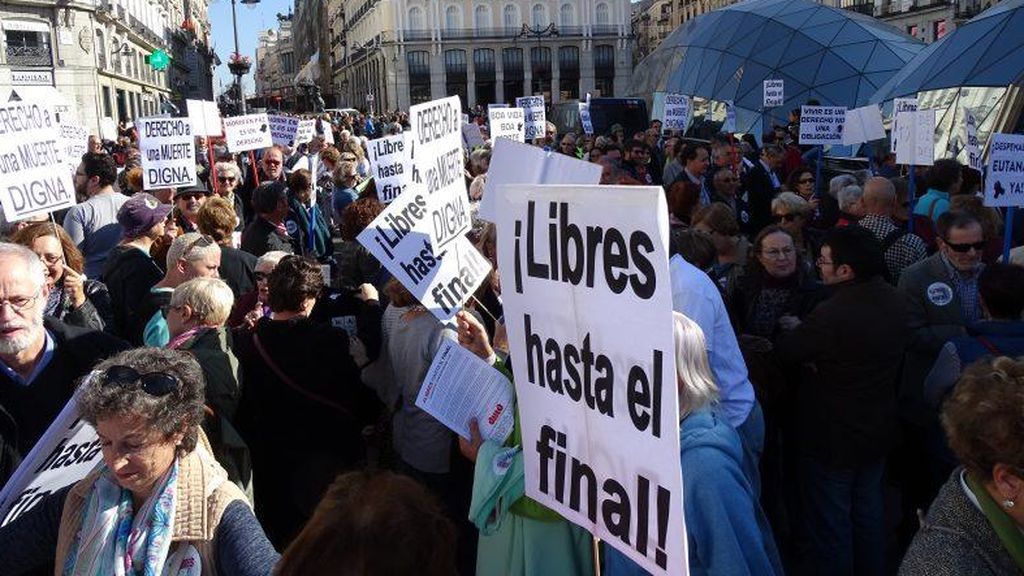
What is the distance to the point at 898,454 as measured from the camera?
Answer: 483 cm

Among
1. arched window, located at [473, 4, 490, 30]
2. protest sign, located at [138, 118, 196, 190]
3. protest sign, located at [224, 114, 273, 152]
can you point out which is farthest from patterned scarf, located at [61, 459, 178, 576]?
arched window, located at [473, 4, 490, 30]

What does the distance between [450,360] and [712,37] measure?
29.0m

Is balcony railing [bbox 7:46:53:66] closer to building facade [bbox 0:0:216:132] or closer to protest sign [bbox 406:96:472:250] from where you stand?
building facade [bbox 0:0:216:132]

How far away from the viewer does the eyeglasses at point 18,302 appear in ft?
10.2

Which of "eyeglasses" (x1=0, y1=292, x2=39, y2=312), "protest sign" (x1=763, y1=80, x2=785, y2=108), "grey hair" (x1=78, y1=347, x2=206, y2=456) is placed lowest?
"grey hair" (x1=78, y1=347, x2=206, y2=456)

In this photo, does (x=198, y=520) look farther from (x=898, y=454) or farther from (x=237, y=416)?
(x=898, y=454)

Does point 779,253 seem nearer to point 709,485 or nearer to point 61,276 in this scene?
point 709,485

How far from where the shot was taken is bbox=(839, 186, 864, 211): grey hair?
21.6ft

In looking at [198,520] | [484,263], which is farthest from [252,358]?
[198,520]

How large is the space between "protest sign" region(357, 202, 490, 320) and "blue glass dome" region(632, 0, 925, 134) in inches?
827

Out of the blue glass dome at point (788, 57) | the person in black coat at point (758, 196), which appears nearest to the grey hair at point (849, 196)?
the person in black coat at point (758, 196)

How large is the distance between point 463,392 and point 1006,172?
4.78 metres

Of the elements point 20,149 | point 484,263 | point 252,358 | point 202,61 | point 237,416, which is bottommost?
point 237,416

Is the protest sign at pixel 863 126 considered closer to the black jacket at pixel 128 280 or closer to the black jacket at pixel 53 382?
the black jacket at pixel 128 280
